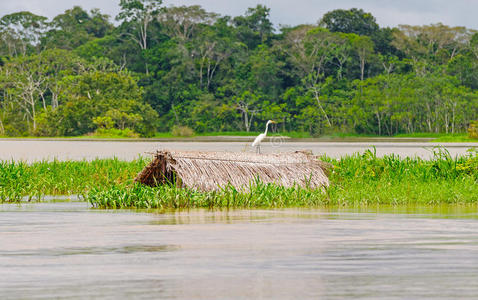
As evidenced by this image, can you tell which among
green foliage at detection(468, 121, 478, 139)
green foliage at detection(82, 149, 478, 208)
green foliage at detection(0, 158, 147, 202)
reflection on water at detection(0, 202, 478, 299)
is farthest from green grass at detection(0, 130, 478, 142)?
reflection on water at detection(0, 202, 478, 299)

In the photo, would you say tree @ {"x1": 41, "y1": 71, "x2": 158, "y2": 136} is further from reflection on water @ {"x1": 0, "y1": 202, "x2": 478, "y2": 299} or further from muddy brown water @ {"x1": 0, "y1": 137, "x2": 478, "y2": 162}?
reflection on water @ {"x1": 0, "y1": 202, "x2": 478, "y2": 299}

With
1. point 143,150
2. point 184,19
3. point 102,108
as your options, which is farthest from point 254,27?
point 143,150

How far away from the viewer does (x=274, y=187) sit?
1438 centimetres

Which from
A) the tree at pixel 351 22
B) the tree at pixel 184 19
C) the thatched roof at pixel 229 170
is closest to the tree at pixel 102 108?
the tree at pixel 184 19

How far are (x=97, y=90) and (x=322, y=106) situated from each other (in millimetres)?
18000

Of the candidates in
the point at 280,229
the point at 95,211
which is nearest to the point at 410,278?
the point at 280,229

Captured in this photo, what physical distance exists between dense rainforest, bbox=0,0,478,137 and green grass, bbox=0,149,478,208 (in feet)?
161

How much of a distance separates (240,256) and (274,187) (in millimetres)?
6897

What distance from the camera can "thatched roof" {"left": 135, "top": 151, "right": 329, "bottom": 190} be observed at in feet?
46.3

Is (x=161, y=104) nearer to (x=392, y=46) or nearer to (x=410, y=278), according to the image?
(x=392, y=46)

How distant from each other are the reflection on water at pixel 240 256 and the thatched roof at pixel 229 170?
214 cm

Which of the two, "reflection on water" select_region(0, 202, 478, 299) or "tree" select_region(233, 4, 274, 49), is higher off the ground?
"tree" select_region(233, 4, 274, 49)

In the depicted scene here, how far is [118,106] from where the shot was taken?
225 ft

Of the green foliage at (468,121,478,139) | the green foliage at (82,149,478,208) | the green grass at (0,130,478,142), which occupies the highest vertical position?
the green foliage at (82,149,478,208)
